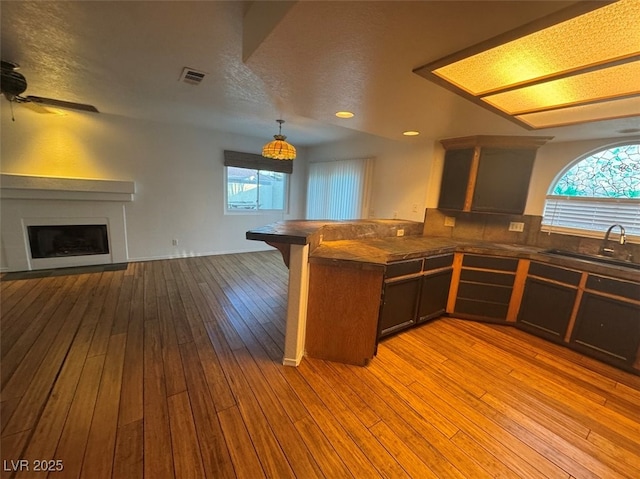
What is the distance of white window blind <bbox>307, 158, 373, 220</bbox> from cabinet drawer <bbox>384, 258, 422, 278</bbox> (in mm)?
2204

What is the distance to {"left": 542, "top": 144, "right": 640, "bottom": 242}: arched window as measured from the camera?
254 cm

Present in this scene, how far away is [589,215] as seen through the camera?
9.14ft

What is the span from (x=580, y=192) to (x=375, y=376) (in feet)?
10.1

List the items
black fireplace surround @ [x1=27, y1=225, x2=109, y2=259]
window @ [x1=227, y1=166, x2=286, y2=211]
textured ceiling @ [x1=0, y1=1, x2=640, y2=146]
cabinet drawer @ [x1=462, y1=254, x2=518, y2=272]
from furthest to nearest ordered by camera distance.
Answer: window @ [x1=227, y1=166, x2=286, y2=211] < black fireplace surround @ [x1=27, y1=225, x2=109, y2=259] < cabinet drawer @ [x1=462, y1=254, x2=518, y2=272] < textured ceiling @ [x1=0, y1=1, x2=640, y2=146]

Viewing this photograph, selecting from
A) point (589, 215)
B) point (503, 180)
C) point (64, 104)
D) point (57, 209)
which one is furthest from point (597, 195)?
point (57, 209)

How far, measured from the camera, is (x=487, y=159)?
9.94ft

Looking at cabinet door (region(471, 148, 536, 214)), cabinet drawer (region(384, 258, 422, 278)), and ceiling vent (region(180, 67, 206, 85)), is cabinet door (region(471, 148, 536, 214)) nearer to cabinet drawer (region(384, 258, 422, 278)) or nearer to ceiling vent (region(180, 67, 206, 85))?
cabinet drawer (region(384, 258, 422, 278))

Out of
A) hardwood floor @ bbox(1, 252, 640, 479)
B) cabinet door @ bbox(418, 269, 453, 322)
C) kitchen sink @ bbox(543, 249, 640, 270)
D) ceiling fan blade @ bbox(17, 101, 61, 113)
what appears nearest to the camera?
hardwood floor @ bbox(1, 252, 640, 479)

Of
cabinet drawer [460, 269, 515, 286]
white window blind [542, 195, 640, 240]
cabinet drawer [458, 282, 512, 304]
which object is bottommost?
cabinet drawer [458, 282, 512, 304]

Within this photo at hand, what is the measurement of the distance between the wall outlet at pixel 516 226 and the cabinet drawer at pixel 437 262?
1072 millimetres

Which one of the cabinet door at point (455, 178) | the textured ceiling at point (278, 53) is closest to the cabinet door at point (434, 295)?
the cabinet door at point (455, 178)

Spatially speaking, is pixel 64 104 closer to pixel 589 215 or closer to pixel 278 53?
pixel 278 53

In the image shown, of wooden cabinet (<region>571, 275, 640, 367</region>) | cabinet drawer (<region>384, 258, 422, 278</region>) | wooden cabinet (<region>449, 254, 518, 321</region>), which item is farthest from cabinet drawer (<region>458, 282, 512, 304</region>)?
cabinet drawer (<region>384, 258, 422, 278</region>)

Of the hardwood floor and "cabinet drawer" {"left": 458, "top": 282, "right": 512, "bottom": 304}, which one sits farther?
"cabinet drawer" {"left": 458, "top": 282, "right": 512, "bottom": 304}
